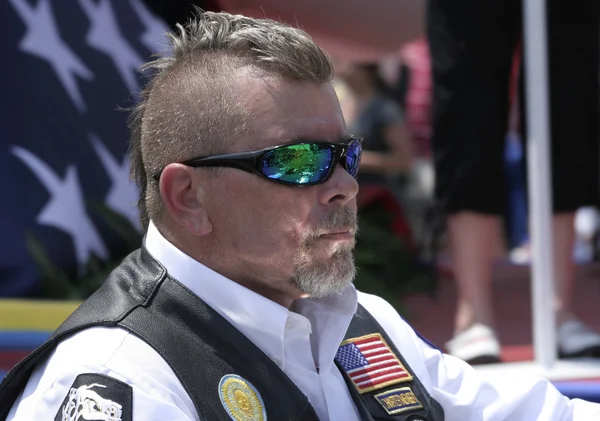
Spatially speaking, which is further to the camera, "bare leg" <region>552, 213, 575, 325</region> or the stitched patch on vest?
"bare leg" <region>552, 213, 575, 325</region>

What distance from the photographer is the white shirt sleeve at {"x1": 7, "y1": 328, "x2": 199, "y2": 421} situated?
1.31m

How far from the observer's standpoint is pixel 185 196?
1.64m

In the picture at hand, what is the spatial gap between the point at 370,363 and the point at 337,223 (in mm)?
274

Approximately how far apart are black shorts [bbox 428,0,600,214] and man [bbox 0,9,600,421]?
1.28m

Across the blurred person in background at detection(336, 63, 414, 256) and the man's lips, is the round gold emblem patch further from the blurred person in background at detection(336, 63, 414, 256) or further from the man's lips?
the blurred person in background at detection(336, 63, 414, 256)

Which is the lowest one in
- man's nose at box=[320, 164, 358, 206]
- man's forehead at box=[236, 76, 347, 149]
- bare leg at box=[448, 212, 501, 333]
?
bare leg at box=[448, 212, 501, 333]

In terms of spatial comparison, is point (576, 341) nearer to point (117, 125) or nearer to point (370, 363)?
point (370, 363)

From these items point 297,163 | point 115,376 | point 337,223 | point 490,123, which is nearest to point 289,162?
point 297,163

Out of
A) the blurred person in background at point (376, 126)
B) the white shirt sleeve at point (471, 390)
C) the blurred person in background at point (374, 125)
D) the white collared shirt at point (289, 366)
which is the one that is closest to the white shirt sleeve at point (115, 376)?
the white collared shirt at point (289, 366)

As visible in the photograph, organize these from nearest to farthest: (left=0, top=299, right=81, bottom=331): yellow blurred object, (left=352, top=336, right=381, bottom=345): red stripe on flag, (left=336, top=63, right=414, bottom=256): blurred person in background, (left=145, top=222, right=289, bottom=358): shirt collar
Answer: (left=145, top=222, right=289, bottom=358): shirt collar < (left=352, top=336, right=381, bottom=345): red stripe on flag < (left=0, top=299, right=81, bottom=331): yellow blurred object < (left=336, top=63, right=414, bottom=256): blurred person in background

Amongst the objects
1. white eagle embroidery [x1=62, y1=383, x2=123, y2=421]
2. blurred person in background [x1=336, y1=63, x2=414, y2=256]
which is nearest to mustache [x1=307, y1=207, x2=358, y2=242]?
white eagle embroidery [x1=62, y1=383, x2=123, y2=421]

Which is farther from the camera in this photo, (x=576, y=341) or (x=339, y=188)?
(x=576, y=341)

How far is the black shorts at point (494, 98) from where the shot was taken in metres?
2.97

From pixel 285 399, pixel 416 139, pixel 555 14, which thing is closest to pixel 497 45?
pixel 555 14
